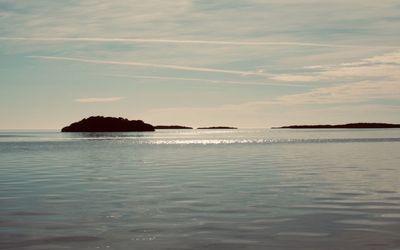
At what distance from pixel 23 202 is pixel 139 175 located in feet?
59.7

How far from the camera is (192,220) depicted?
23172 millimetres

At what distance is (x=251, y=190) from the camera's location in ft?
112

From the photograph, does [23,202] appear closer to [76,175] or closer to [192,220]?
[192,220]

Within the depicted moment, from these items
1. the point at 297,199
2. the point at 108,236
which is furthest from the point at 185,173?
the point at 108,236

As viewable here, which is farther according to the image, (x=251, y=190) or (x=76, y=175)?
(x=76, y=175)

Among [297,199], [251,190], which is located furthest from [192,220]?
[251,190]

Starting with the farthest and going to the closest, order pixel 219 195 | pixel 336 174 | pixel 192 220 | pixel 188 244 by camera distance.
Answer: pixel 336 174 → pixel 219 195 → pixel 192 220 → pixel 188 244

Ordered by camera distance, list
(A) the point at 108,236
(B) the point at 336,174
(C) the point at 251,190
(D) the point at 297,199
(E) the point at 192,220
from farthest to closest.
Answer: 1. (B) the point at 336,174
2. (C) the point at 251,190
3. (D) the point at 297,199
4. (E) the point at 192,220
5. (A) the point at 108,236

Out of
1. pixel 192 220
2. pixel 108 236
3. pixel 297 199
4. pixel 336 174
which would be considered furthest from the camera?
pixel 336 174

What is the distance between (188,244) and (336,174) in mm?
30248

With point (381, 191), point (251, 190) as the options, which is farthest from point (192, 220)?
point (381, 191)

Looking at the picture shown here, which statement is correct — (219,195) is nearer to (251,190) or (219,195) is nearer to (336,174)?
(251,190)

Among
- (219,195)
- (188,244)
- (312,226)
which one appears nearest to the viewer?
(188,244)

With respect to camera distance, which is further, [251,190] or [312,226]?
[251,190]
